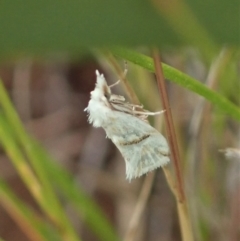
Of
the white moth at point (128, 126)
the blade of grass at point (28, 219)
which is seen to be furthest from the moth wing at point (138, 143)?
the blade of grass at point (28, 219)

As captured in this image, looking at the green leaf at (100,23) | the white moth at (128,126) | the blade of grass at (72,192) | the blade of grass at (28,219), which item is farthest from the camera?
the blade of grass at (72,192)

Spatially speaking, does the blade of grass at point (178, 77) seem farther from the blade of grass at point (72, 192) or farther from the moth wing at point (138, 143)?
the blade of grass at point (72, 192)

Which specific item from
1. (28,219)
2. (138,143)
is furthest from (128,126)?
(28,219)

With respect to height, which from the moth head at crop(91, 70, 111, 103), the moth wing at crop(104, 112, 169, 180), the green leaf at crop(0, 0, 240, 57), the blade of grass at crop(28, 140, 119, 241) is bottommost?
the blade of grass at crop(28, 140, 119, 241)

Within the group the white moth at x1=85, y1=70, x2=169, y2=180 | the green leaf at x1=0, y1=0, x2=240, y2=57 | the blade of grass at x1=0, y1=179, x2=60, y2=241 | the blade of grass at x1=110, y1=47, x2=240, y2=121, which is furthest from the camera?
the blade of grass at x1=0, y1=179, x2=60, y2=241

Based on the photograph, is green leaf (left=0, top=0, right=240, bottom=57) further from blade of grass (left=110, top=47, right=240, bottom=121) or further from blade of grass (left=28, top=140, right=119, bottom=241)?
blade of grass (left=28, top=140, right=119, bottom=241)

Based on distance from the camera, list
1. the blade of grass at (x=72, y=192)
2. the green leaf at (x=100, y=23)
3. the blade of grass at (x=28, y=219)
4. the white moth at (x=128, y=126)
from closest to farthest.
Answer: the green leaf at (x=100, y=23)
the white moth at (x=128, y=126)
the blade of grass at (x=28, y=219)
the blade of grass at (x=72, y=192)

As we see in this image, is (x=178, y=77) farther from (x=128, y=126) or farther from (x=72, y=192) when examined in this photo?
(x=72, y=192)

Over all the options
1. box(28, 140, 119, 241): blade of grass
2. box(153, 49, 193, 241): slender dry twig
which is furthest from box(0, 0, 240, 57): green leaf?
box(28, 140, 119, 241): blade of grass

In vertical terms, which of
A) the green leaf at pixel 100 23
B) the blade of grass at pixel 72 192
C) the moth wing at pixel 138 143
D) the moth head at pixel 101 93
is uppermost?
the green leaf at pixel 100 23
